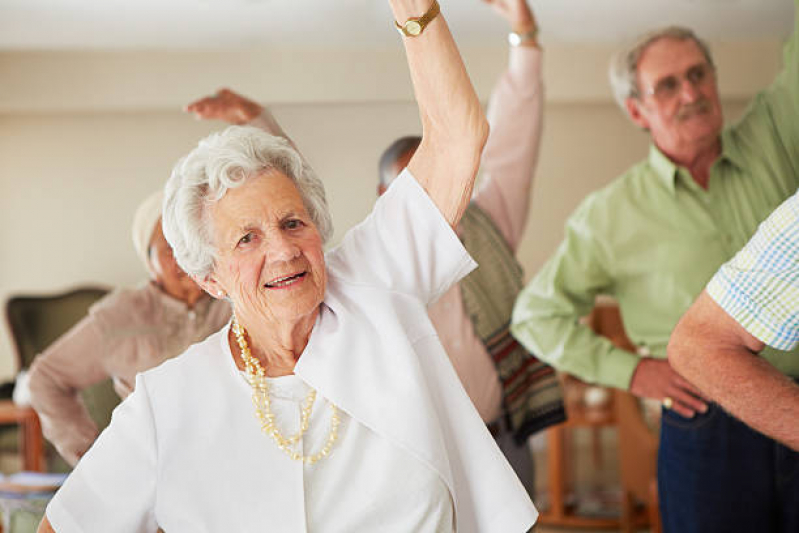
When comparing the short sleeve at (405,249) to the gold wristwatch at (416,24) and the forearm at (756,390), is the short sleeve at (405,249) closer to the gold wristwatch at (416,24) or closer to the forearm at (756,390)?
the gold wristwatch at (416,24)

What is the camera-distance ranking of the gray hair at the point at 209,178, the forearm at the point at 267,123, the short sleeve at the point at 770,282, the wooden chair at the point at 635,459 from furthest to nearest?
the wooden chair at the point at 635,459
the forearm at the point at 267,123
the gray hair at the point at 209,178
the short sleeve at the point at 770,282

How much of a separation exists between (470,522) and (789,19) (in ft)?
17.0

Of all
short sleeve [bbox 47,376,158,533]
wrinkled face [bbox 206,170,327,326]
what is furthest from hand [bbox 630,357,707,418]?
short sleeve [bbox 47,376,158,533]

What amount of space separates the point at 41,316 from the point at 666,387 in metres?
4.45

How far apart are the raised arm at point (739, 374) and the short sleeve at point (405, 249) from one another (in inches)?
14.4

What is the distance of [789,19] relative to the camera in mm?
5477

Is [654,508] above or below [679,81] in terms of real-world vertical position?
below

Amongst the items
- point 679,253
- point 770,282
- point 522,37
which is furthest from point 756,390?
point 522,37

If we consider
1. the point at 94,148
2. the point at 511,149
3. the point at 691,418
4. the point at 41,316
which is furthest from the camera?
the point at 94,148

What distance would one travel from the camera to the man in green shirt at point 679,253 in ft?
6.03

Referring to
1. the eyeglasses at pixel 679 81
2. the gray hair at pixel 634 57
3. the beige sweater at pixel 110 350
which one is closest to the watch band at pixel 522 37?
the gray hair at pixel 634 57

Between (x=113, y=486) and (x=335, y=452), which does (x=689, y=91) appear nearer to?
(x=335, y=452)

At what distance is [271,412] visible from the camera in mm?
1322

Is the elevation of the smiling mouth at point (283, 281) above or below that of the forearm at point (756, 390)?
above
